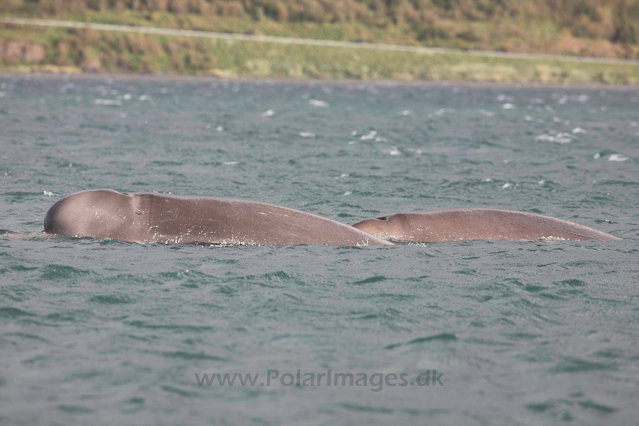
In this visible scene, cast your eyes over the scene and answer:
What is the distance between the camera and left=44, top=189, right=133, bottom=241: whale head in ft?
34.8

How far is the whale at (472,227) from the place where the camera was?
37.6 feet

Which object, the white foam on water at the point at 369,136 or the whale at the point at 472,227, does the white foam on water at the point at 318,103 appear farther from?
the whale at the point at 472,227

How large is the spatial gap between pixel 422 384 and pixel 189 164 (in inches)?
539

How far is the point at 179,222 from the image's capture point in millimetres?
10742

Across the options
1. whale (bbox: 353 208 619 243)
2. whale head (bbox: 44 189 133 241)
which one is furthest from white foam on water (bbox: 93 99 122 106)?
whale (bbox: 353 208 619 243)

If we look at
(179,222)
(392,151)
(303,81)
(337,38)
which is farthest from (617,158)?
(337,38)

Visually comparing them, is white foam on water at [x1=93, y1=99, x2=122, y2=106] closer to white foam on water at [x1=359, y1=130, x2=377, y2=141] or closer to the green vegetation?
white foam on water at [x1=359, y1=130, x2=377, y2=141]

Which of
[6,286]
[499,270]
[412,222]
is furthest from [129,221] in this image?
[499,270]

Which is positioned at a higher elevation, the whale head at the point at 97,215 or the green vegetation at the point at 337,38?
the whale head at the point at 97,215

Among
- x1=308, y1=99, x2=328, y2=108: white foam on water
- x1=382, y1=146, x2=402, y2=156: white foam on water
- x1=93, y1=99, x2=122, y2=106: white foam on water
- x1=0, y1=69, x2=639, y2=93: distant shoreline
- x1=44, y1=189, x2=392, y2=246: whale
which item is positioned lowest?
x1=0, y1=69, x2=639, y2=93: distant shoreline

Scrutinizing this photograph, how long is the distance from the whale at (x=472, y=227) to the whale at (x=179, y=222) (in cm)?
53

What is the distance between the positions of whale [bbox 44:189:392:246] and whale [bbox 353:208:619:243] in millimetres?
527

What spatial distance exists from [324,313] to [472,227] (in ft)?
12.8

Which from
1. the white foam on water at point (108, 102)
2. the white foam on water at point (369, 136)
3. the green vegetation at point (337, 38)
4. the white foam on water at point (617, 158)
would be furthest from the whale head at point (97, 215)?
the green vegetation at point (337, 38)
